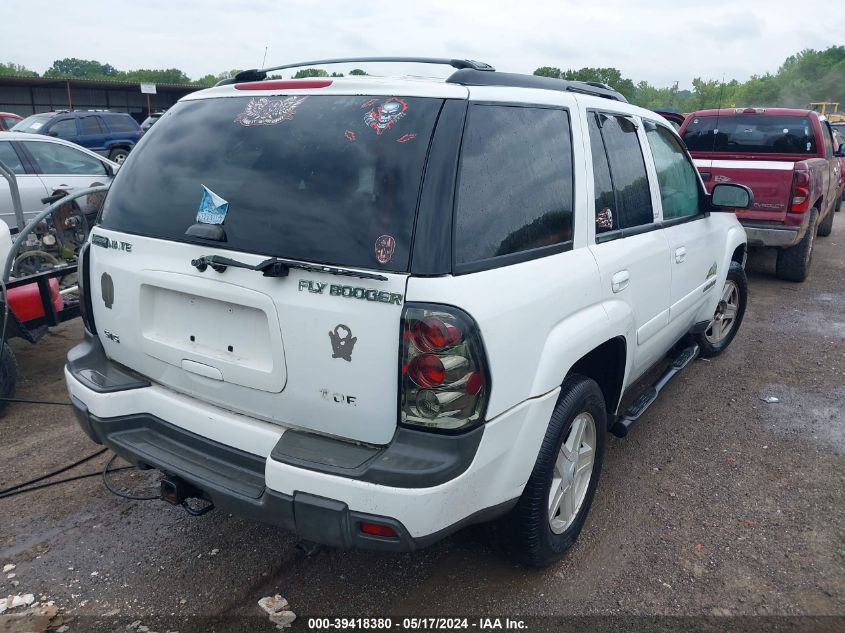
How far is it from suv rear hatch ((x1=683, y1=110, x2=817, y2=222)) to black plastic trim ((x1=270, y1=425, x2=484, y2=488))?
656 centimetres

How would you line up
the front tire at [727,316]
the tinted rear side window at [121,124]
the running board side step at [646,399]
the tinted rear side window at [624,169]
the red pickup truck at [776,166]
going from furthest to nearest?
the tinted rear side window at [121,124] < the red pickup truck at [776,166] < the front tire at [727,316] < the running board side step at [646,399] < the tinted rear side window at [624,169]

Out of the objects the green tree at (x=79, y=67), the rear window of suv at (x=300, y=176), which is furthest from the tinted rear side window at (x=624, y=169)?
the green tree at (x=79, y=67)

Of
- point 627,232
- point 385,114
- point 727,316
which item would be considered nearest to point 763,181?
point 727,316

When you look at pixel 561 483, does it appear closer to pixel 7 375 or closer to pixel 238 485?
pixel 238 485

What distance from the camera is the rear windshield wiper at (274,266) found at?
199 centimetres

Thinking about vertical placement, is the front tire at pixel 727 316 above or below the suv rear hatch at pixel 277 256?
below

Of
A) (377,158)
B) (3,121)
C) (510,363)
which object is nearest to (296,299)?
(377,158)

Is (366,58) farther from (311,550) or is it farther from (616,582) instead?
(616,582)

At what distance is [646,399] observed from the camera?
143 inches

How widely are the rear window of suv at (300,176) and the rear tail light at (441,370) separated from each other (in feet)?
0.65

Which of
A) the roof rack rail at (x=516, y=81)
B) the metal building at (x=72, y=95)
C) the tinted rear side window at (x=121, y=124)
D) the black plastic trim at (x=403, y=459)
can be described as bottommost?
the black plastic trim at (x=403, y=459)

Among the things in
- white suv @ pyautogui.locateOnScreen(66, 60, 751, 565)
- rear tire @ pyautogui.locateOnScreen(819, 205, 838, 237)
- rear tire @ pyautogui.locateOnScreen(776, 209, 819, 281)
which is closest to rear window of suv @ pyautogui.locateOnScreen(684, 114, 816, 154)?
rear tire @ pyautogui.locateOnScreen(776, 209, 819, 281)

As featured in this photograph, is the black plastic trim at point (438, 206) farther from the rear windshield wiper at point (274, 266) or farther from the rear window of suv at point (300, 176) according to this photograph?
the rear windshield wiper at point (274, 266)

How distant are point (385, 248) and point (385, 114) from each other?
493 millimetres
